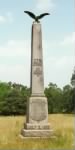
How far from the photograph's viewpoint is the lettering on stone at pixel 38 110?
16.3 meters

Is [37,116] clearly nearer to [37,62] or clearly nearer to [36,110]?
[36,110]

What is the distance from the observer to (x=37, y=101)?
16344 millimetres

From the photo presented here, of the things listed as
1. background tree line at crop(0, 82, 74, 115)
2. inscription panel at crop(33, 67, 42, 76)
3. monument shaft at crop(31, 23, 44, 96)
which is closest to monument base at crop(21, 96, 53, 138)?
monument shaft at crop(31, 23, 44, 96)

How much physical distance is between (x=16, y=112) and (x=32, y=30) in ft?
114

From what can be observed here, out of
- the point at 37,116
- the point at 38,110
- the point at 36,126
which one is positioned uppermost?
the point at 38,110

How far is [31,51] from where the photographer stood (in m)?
16.8

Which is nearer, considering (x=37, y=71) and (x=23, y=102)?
(x=37, y=71)

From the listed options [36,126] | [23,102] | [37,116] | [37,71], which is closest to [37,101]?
[37,116]

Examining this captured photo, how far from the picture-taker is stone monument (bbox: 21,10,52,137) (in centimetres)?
1614

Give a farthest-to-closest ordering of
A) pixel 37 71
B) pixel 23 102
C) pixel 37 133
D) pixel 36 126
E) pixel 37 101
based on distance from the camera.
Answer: pixel 23 102
pixel 37 71
pixel 37 101
pixel 36 126
pixel 37 133

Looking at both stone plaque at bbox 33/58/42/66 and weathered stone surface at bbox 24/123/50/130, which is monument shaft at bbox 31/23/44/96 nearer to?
stone plaque at bbox 33/58/42/66

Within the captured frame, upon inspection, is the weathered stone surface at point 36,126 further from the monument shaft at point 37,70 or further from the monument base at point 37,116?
the monument shaft at point 37,70

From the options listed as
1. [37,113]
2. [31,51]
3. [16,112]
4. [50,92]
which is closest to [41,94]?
[37,113]

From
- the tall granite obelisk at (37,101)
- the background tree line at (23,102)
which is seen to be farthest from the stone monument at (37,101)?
the background tree line at (23,102)
